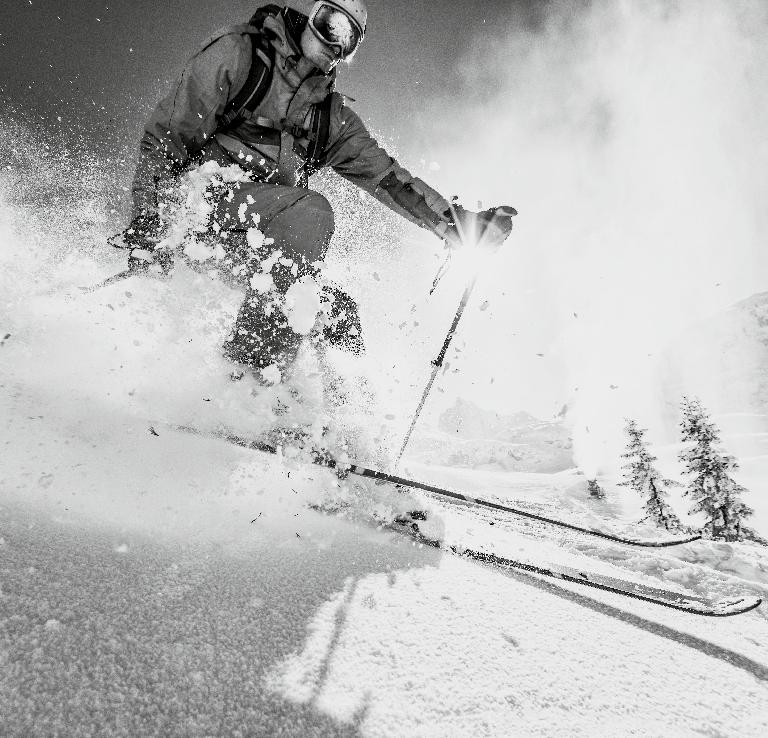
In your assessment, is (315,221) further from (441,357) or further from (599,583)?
(599,583)

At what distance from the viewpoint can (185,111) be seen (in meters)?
3.23

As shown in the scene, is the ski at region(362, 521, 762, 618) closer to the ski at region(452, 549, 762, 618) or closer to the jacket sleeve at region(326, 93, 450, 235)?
the ski at region(452, 549, 762, 618)

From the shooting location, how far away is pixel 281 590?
1.43 m

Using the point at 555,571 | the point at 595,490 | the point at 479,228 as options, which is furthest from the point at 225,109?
the point at 595,490

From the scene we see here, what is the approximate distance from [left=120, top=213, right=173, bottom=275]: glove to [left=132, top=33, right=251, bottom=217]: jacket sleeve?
0.25 ft

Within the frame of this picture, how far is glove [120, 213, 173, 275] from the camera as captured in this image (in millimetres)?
3195

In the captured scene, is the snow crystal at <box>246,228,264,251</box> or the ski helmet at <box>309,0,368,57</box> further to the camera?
the ski helmet at <box>309,0,368,57</box>

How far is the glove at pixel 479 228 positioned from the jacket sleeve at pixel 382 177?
0.13 m

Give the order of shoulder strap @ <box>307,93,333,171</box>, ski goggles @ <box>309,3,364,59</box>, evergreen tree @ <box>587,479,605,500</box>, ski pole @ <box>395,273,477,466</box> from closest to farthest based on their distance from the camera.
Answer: ski goggles @ <box>309,3,364,59</box>, shoulder strap @ <box>307,93,333,171</box>, ski pole @ <box>395,273,477,466</box>, evergreen tree @ <box>587,479,605,500</box>

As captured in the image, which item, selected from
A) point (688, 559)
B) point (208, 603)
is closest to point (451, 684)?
point (208, 603)

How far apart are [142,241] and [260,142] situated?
1.34m

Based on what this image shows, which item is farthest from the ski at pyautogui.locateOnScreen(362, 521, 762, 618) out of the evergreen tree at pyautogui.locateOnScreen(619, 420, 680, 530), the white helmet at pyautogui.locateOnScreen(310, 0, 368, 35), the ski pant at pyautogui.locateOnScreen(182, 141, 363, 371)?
the evergreen tree at pyautogui.locateOnScreen(619, 420, 680, 530)

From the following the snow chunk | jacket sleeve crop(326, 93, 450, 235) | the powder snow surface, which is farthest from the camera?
jacket sleeve crop(326, 93, 450, 235)

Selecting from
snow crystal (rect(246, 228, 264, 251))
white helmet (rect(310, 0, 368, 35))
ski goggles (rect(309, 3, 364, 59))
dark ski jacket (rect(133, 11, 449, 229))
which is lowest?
snow crystal (rect(246, 228, 264, 251))
